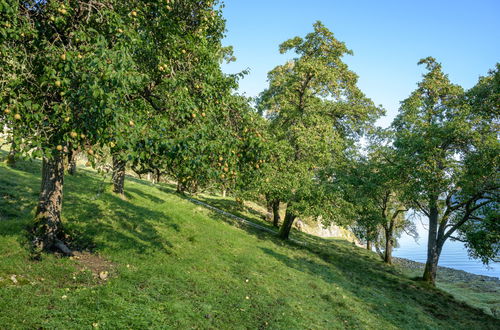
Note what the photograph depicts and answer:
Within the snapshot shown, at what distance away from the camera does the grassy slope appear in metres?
9.10

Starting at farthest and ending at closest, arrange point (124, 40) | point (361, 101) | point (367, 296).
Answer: point (361, 101)
point (367, 296)
point (124, 40)

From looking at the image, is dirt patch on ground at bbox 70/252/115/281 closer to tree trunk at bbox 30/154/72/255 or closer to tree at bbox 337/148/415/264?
tree trunk at bbox 30/154/72/255

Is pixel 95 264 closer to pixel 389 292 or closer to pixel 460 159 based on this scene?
pixel 389 292

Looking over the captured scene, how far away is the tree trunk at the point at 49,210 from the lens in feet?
38.2

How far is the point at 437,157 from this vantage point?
914 inches

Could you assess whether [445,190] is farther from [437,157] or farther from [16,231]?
[16,231]

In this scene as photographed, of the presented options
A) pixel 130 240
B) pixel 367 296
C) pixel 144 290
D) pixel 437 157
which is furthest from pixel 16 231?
pixel 437 157

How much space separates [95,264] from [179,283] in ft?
11.3

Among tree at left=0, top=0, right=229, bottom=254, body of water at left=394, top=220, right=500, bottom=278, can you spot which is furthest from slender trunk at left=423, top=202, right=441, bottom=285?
tree at left=0, top=0, right=229, bottom=254

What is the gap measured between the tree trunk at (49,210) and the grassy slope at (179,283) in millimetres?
718

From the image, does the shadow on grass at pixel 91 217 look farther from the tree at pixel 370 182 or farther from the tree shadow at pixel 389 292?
the tree at pixel 370 182

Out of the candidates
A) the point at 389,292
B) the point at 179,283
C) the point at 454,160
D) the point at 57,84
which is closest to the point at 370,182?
the point at 454,160

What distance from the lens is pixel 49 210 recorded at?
467 inches

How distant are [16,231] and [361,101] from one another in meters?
31.0
